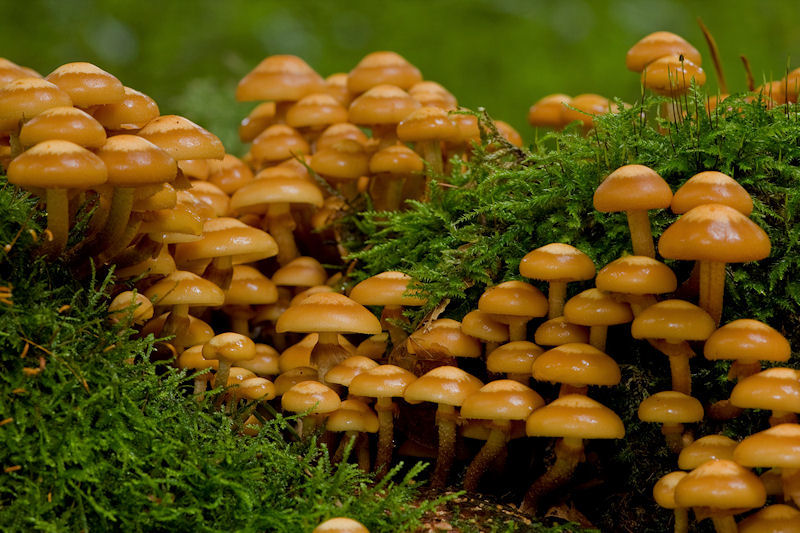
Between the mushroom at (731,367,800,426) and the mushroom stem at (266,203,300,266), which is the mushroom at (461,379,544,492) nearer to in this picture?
the mushroom at (731,367,800,426)

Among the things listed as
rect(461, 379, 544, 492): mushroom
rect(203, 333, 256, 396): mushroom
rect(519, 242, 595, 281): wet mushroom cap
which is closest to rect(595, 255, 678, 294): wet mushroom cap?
rect(519, 242, 595, 281): wet mushroom cap

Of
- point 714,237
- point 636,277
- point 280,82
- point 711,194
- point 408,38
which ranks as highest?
point 408,38

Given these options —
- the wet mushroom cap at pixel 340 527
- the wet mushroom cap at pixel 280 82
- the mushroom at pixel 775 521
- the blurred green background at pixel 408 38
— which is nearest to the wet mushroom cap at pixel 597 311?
the mushroom at pixel 775 521

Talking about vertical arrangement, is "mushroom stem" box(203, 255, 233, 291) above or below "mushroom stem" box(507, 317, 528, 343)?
above

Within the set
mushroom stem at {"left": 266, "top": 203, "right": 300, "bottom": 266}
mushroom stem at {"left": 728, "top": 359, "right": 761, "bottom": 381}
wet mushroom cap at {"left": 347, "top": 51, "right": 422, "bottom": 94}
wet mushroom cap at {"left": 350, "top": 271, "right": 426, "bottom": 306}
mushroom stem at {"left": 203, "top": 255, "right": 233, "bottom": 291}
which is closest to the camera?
mushroom stem at {"left": 728, "top": 359, "right": 761, "bottom": 381}

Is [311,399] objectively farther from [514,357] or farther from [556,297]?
[556,297]

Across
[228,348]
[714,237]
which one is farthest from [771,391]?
[228,348]

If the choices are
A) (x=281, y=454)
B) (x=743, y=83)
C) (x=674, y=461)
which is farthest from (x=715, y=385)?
(x=743, y=83)
